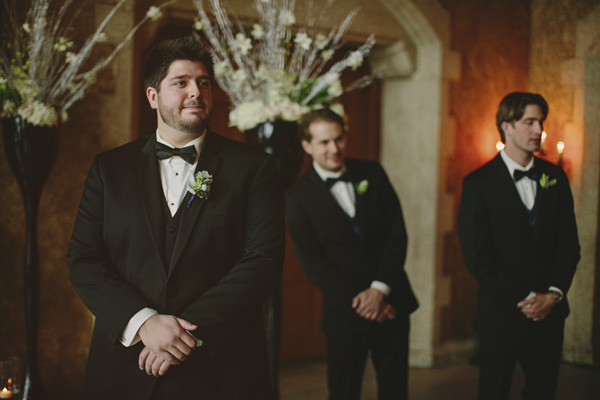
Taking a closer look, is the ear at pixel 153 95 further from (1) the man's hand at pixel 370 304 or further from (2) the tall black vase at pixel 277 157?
A: (1) the man's hand at pixel 370 304

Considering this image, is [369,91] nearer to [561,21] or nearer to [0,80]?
[561,21]

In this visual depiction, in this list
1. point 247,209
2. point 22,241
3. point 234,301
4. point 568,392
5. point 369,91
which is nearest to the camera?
point 234,301

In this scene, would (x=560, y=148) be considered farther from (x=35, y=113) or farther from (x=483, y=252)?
(x=35, y=113)

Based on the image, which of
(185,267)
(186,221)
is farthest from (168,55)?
(185,267)

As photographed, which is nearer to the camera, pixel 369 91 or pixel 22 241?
pixel 22 241

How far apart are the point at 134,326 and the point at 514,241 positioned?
1572 millimetres

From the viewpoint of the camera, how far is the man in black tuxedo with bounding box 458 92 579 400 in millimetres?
2438

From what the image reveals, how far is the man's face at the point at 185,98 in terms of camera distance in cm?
176

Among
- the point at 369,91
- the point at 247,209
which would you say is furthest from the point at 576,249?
the point at 369,91

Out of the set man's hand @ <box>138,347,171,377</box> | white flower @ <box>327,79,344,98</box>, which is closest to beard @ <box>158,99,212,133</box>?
man's hand @ <box>138,347,171,377</box>

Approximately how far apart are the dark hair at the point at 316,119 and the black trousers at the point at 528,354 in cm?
114

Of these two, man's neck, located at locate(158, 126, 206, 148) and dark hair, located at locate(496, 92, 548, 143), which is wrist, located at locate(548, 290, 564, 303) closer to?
dark hair, located at locate(496, 92, 548, 143)

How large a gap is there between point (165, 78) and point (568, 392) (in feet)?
7.31

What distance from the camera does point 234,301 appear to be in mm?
1735
